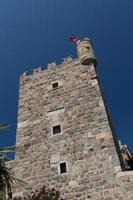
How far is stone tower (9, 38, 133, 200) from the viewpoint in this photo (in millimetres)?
10797

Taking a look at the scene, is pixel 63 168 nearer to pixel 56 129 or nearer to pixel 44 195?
pixel 44 195

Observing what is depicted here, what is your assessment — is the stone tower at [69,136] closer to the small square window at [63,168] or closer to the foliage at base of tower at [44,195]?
the small square window at [63,168]

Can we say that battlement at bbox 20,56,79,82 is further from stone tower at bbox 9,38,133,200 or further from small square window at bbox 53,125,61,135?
small square window at bbox 53,125,61,135

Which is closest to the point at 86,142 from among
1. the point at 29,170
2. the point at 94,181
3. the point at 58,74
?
the point at 94,181

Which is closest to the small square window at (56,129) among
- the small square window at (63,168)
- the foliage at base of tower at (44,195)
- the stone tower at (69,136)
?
the stone tower at (69,136)

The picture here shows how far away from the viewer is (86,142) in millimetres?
12055

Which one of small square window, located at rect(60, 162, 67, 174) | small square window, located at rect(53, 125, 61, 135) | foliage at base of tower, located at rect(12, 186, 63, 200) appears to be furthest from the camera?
small square window, located at rect(53, 125, 61, 135)

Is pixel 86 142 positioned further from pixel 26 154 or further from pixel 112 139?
pixel 26 154

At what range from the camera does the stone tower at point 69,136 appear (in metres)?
10.8

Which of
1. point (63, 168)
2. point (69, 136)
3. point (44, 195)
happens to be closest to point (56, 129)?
point (69, 136)

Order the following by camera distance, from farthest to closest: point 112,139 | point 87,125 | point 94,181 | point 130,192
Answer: point 87,125 → point 112,139 → point 94,181 → point 130,192

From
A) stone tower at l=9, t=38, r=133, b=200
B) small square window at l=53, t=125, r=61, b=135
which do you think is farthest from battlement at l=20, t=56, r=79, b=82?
small square window at l=53, t=125, r=61, b=135

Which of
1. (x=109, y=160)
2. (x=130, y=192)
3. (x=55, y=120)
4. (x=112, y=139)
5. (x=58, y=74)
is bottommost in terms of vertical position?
(x=130, y=192)

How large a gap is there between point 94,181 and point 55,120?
12.6 feet
